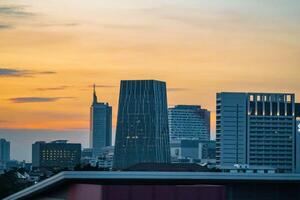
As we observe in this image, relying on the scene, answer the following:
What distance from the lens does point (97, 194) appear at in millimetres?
20656

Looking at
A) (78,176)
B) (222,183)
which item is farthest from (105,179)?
(222,183)

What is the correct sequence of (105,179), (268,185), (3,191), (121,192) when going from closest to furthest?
(121,192) → (105,179) → (268,185) → (3,191)

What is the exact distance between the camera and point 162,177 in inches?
874

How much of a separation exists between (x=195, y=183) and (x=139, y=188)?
218cm

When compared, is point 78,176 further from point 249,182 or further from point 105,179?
point 249,182

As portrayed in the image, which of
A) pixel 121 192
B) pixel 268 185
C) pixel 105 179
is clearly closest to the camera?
pixel 121 192

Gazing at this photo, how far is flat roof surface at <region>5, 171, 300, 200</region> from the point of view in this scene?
21969 mm

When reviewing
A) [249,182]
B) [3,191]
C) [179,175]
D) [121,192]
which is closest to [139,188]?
[121,192]

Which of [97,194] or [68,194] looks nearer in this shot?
[97,194]

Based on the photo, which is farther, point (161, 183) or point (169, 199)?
point (161, 183)

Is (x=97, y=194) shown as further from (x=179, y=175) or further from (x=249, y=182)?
(x=249, y=182)

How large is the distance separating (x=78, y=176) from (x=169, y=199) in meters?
2.12

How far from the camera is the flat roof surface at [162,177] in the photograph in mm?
21969

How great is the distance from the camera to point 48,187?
75.4 ft
